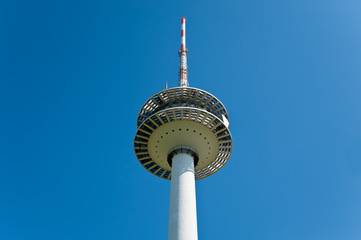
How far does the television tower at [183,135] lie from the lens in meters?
29.1

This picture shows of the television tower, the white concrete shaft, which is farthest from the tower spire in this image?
the white concrete shaft

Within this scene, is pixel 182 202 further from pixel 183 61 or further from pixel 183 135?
pixel 183 61

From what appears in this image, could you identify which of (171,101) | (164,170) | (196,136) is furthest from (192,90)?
(164,170)

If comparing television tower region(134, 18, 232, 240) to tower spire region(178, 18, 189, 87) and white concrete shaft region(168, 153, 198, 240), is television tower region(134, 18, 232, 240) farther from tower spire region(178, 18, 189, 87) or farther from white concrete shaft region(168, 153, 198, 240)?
tower spire region(178, 18, 189, 87)

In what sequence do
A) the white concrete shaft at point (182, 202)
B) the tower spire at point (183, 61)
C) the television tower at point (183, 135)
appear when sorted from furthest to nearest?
the tower spire at point (183, 61), the television tower at point (183, 135), the white concrete shaft at point (182, 202)

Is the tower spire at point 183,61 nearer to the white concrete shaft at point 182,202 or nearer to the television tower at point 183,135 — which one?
the television tower at point 183,135

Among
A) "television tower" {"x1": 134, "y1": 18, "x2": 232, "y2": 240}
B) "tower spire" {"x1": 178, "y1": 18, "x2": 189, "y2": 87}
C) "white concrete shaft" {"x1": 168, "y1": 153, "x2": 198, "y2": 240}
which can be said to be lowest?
"white concrete shaft" {"x1": 168, "y1": 153, "x2": 198, "y2": 240}

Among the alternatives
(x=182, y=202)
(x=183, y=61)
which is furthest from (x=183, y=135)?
(x=183, y=61)

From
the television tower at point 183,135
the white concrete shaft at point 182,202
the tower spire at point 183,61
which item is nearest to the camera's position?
the white concrete shaft at point 182,202

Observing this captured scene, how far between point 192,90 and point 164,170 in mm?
9036

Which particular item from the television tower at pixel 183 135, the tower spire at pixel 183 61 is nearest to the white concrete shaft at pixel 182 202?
the television tower at pixel 183 135

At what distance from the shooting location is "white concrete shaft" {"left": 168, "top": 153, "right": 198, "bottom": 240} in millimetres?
24516

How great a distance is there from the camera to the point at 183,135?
98.0 ft

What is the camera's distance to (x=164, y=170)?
33.8m
